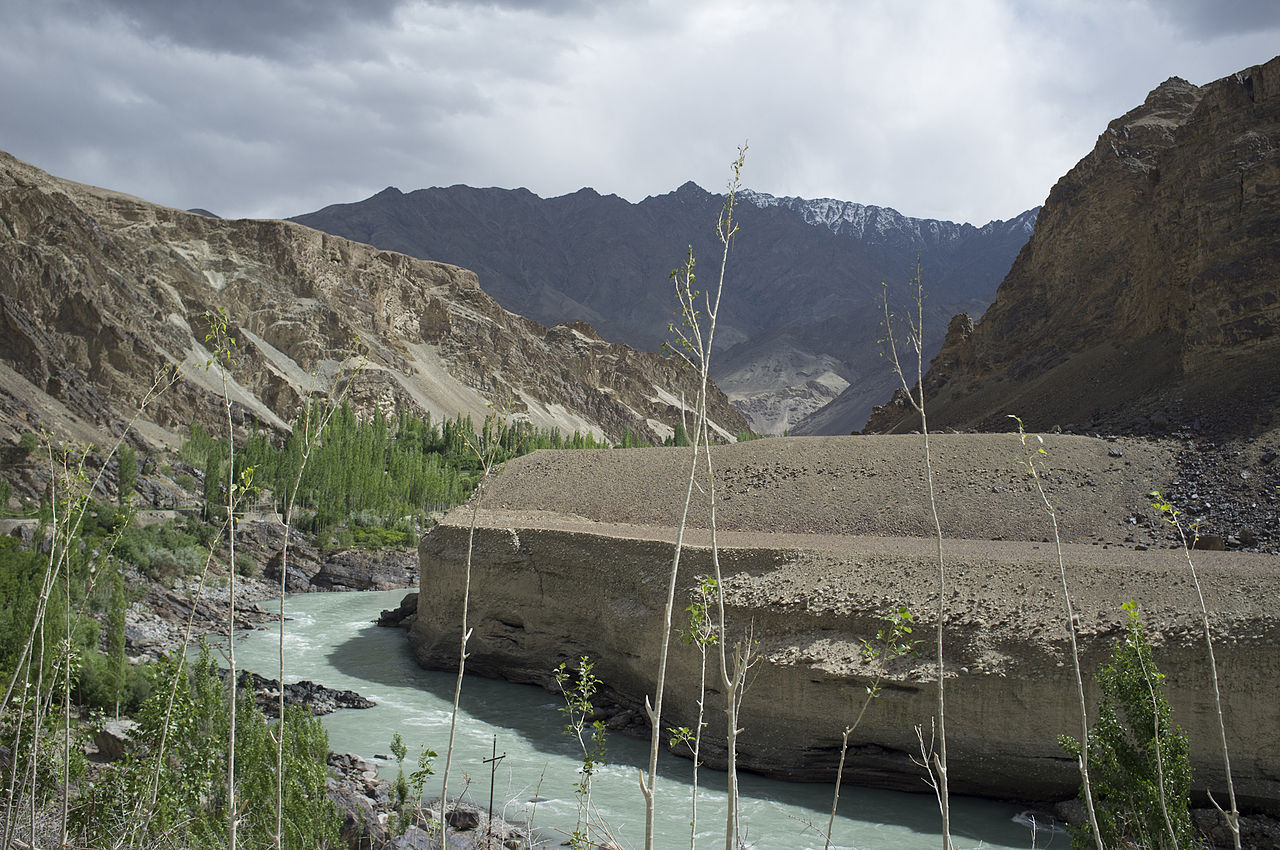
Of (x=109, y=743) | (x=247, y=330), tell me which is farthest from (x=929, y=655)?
(x=247, y=330)

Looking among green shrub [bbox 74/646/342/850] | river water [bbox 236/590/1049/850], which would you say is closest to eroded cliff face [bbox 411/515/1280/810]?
river water [bbox 236/590/1049/850]

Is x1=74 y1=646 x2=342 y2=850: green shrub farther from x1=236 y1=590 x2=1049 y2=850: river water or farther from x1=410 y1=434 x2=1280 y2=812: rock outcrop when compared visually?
x1=410 y1=434 x2=1280 y2=812: rock outcrop

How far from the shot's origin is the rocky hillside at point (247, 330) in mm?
49125

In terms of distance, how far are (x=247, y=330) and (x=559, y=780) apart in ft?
204

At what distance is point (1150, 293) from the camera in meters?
37.3

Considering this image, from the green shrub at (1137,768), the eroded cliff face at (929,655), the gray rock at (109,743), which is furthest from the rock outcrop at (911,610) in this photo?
the gray rock at (109,743)

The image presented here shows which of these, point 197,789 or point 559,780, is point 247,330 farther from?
point 197,789

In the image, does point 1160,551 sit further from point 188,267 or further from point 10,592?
point 188,267

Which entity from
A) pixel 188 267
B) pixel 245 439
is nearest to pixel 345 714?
pixel 245 439

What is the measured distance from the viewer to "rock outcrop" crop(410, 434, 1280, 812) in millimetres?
12234

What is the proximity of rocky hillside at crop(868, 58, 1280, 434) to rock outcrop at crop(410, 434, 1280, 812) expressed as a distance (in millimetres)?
8109

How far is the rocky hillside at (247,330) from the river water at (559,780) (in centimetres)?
1201

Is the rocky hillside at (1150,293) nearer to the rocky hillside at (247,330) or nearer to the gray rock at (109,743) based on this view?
the rocky hillside at (247,330)

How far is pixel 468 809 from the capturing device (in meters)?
11.5
